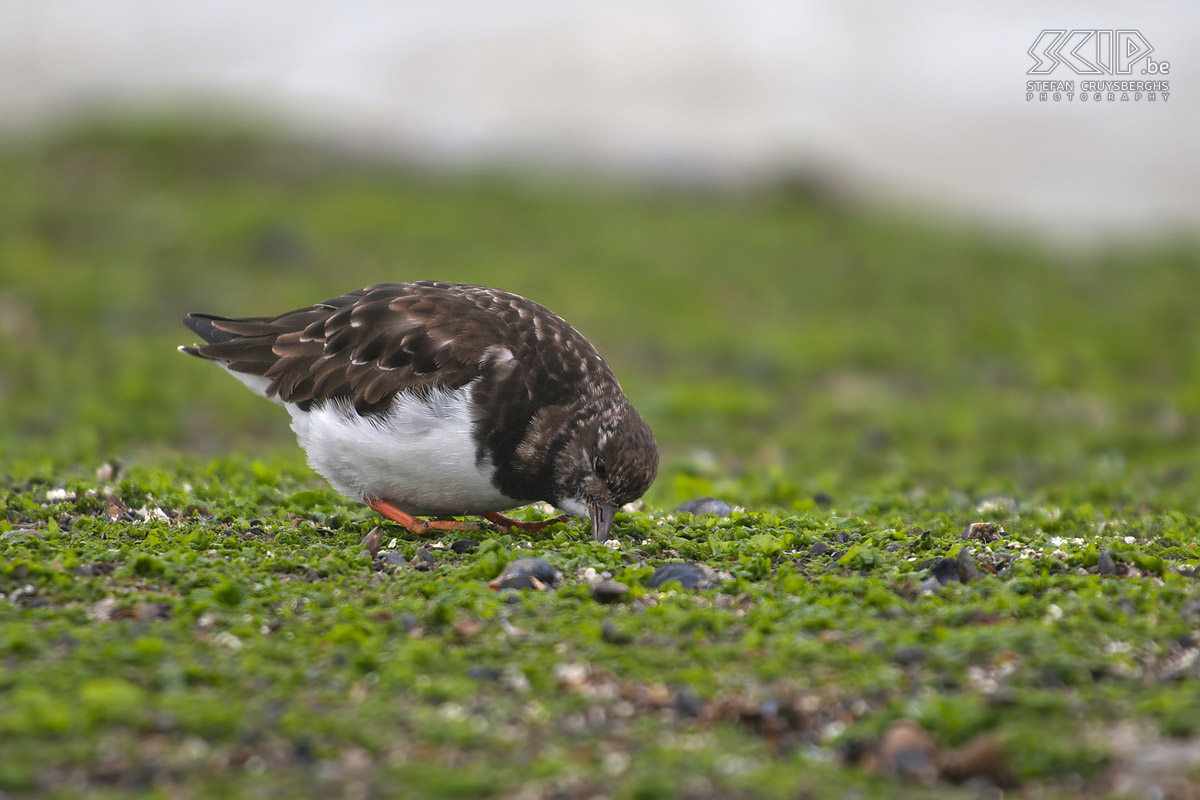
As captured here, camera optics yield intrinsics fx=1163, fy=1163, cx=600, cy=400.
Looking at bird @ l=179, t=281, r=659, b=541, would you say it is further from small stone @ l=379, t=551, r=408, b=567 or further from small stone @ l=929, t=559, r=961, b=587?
small stone @ l=929, t=559, r=961, b=587

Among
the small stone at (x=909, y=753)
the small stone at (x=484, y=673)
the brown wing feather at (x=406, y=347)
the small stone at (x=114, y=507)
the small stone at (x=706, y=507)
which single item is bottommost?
the small stone at (x=909, y=753)

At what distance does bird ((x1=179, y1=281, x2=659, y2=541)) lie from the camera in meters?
6.95

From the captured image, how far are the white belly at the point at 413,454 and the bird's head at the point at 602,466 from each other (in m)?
0.40

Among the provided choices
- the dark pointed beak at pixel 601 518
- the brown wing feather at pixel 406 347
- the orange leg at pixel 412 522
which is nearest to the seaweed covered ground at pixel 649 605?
the orange leg at pixel 412 522

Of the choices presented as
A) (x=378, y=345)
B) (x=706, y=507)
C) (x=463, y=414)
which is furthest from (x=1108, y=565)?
(x=378, y=345)

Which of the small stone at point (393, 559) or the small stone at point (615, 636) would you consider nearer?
the small stone at point (615, 636)

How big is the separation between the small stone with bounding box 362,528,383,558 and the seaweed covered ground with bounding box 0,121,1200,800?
2 cm

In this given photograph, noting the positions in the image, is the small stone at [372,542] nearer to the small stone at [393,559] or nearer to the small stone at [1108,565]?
the small stone at [393,559]

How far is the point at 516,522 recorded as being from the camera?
765 centimetres

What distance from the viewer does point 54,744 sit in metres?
4.45

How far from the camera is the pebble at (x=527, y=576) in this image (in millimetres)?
6203

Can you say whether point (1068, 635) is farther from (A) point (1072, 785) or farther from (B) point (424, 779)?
(B) point (424, 779)

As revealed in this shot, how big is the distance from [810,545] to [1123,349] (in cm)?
1278

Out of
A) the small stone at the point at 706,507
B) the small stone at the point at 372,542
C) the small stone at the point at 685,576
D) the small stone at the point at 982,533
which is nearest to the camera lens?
the small stone at the point at 685,576
